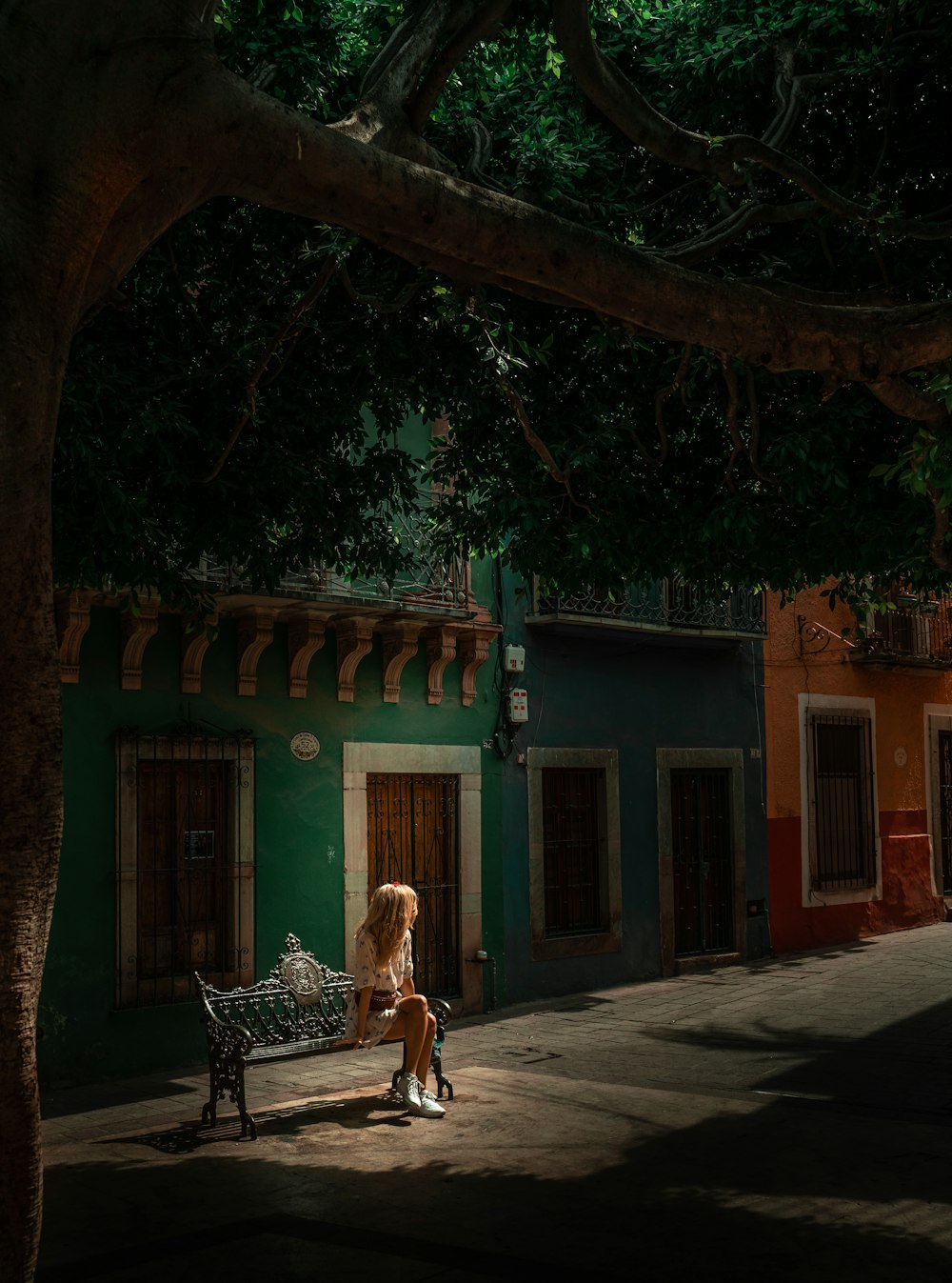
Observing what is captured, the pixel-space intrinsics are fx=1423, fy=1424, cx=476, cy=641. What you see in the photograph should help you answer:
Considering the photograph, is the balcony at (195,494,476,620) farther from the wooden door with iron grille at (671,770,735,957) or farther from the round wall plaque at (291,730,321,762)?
the wooden door with iron grille at (671,770,735,957)

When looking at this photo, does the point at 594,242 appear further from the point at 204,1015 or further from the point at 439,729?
the point at 439,729

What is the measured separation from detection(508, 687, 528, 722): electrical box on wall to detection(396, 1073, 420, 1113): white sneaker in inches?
217

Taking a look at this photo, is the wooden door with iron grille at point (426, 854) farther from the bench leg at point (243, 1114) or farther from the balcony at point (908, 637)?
the balcony at point (908, 637)

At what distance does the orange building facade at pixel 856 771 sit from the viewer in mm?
17484

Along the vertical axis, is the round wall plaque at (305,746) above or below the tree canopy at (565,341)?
below

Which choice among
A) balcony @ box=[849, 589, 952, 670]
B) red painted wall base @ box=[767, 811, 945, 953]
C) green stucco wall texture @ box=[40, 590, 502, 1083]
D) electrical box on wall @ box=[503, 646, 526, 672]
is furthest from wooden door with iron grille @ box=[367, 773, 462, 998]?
balcony @ box=[849, 589, 952, 670]

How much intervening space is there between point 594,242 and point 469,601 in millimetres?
8340

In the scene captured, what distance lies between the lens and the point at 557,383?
31.0 feet

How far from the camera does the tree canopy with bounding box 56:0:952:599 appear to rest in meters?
7.91

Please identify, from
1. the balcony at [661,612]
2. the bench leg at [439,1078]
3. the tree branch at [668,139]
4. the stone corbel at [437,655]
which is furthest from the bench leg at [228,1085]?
the balcony at [661,612]

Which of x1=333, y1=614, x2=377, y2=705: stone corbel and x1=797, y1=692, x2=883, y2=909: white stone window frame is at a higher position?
x1=333, y1=614, x2=377, y2=705: stone corbel

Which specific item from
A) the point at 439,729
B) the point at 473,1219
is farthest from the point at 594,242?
the point at 439,729

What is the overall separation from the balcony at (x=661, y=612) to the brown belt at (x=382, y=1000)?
565 centimetres

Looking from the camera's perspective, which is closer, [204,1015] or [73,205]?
[73,205]
